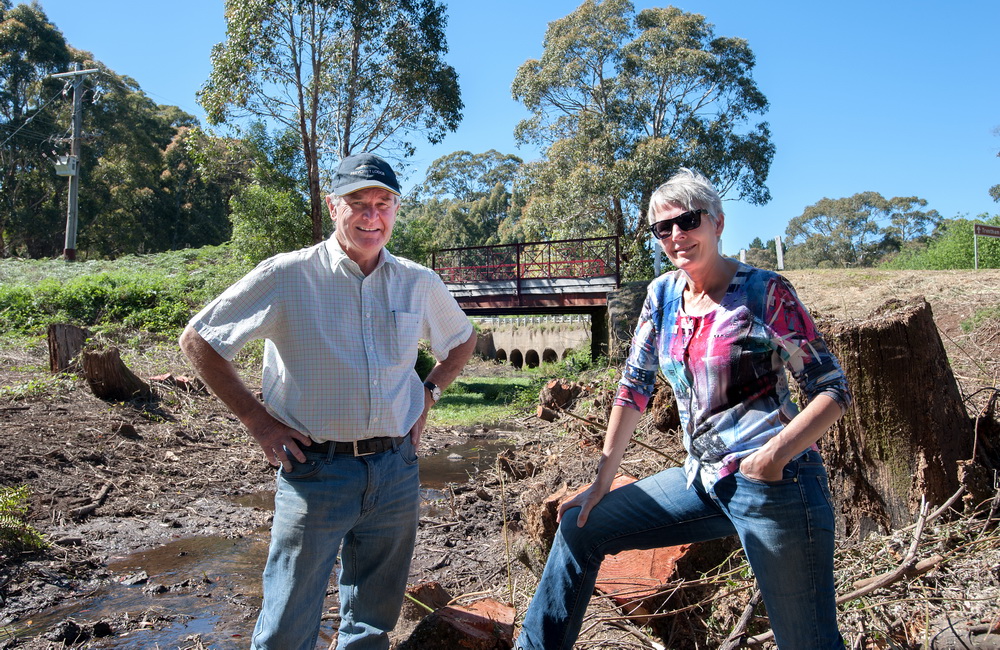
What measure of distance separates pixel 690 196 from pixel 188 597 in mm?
4348

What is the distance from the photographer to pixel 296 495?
2.34 meters

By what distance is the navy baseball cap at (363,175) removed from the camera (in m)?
2.43

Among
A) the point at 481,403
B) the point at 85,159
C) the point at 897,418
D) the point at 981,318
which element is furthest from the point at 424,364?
the point at 85,159

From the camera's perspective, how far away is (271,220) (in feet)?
53.8

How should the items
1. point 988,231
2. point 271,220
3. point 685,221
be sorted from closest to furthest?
point 685,221 < point 988,231 < point 271,220

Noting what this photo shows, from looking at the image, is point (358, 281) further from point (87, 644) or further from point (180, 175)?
point (180, 175)

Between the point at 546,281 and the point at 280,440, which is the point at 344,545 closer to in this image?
the point at 280,440

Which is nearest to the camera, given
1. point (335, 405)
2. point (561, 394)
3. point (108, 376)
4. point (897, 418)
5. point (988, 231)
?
point (335, 405)

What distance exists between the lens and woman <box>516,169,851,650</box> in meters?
2.03

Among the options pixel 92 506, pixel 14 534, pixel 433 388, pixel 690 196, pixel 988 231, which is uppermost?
pixel 988 231

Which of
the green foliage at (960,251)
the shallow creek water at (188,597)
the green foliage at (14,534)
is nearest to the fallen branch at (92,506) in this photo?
the green foliage at (14,534)

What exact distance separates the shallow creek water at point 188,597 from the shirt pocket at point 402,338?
237cm

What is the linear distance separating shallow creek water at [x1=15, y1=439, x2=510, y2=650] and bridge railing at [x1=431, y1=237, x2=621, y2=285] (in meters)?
12.3

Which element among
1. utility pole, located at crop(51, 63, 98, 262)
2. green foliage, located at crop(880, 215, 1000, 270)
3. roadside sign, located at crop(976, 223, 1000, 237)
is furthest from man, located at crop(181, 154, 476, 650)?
utility pole, located at crop(51, 63, 98, 262)
